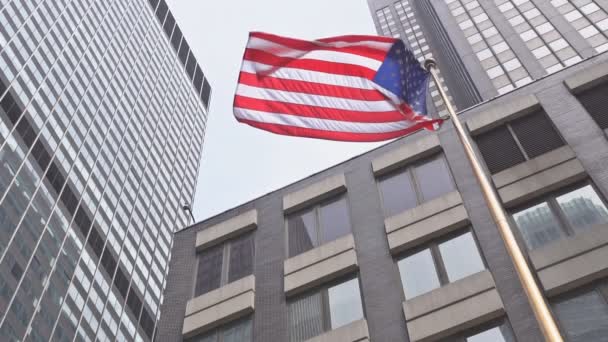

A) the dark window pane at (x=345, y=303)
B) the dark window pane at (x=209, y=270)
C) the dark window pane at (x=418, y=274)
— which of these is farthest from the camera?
the dark window pane at (x=209, y=270)

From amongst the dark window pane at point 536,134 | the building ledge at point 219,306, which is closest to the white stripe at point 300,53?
the dark window pane at point 536,134

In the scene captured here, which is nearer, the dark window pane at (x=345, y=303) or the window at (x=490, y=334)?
the window at (x=490, y=334)

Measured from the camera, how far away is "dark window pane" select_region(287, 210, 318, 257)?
72.9 feet

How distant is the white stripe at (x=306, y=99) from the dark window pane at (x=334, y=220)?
566cm

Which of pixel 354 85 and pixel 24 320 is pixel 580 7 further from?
pixel 24 320

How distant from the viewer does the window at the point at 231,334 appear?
800 inches

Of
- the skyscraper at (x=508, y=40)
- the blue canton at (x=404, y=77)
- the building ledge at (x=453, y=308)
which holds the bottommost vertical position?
the building ledge at (x=453, y=308)

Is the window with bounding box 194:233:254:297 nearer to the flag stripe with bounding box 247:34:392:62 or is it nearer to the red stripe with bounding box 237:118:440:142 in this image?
the red stripe with bounding box 237:118:440:142

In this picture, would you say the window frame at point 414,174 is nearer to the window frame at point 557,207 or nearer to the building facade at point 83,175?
the window frame at point 557,207

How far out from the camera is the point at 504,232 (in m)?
10.3

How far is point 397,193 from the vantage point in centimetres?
2212

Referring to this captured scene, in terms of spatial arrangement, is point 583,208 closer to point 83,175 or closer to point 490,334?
point 490,334

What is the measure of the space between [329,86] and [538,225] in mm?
6822

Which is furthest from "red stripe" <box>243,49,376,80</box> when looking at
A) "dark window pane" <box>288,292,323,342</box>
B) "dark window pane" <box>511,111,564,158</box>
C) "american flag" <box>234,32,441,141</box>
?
"dark window pane" <box>288,292,323,342</box>
